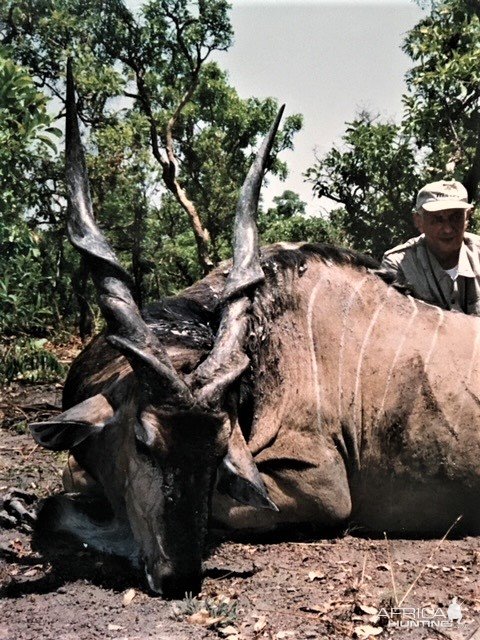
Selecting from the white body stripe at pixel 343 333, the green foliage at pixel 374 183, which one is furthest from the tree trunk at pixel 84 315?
the white body stripe at pixel 343 333

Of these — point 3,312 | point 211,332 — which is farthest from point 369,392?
point 3,312

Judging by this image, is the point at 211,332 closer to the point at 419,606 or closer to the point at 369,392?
the point at 369,392

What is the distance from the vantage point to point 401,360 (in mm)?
4016

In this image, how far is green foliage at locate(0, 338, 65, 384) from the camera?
20.8ft

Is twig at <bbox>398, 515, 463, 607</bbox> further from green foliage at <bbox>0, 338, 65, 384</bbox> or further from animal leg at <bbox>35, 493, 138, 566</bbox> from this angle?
green foliage at <bbox>0, 338, 65, 384</bbox>

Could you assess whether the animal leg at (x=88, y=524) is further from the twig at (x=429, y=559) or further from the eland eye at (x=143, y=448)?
the twig at (x=429, y=559)

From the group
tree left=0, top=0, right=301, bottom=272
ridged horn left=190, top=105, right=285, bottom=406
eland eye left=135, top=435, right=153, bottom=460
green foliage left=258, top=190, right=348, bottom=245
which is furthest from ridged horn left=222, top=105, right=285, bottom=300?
tree left=0, top=0, right=301, bottom=272

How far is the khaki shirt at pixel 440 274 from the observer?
4.62m

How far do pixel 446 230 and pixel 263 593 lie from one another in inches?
90.3

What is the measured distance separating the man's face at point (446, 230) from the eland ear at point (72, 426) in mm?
2130

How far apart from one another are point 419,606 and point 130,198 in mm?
9172

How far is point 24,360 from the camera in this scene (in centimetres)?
636

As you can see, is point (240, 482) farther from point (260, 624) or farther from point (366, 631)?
point (366, 631)

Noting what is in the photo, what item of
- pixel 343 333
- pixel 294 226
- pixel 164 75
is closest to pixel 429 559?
pixel 343 333
